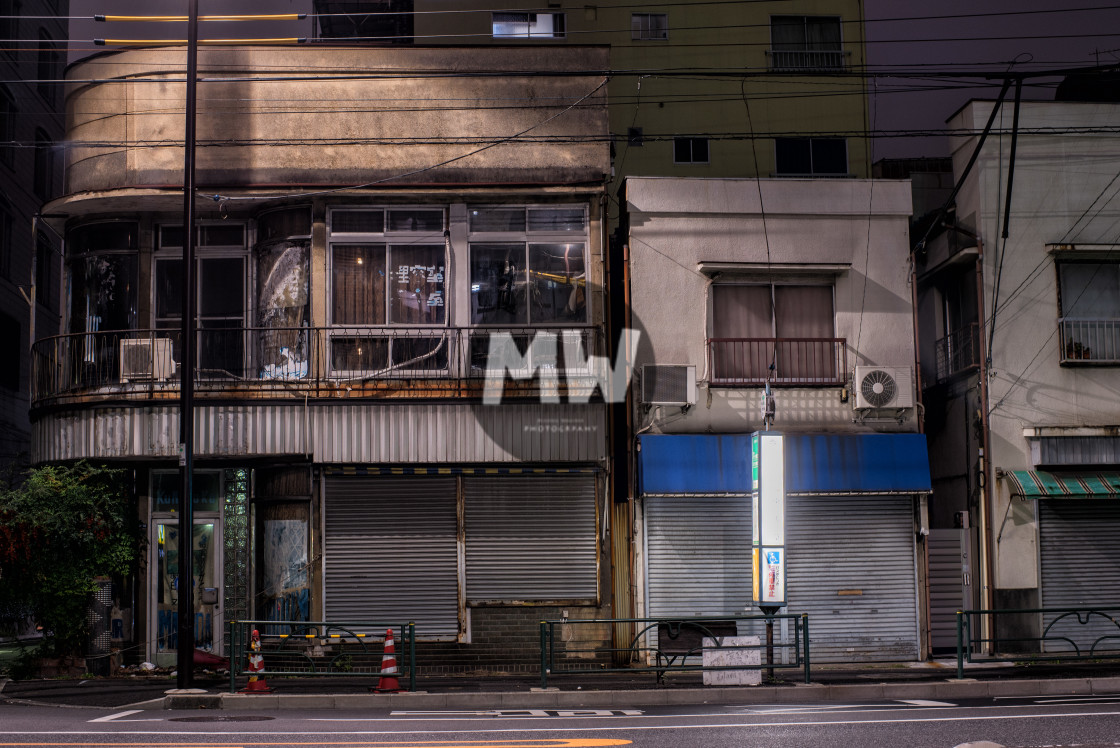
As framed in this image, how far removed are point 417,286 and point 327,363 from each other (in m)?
2.11

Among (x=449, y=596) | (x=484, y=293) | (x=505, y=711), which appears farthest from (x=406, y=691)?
(x=484, y=293)

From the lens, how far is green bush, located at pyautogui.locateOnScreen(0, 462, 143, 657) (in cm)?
1916

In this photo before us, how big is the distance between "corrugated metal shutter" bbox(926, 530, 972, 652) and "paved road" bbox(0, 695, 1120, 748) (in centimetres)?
594

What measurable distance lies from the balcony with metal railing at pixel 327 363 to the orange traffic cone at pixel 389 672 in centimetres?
504

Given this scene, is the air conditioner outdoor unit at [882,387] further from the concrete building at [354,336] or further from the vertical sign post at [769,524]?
the concrete building at [354,336]

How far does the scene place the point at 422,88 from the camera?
21266mm

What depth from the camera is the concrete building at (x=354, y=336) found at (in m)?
20.3

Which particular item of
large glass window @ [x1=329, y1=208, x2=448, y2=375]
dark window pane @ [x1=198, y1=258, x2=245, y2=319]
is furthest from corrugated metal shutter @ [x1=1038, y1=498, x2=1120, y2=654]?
dark window pane @ [x1=198, y1=258, x2=245, y2=319]

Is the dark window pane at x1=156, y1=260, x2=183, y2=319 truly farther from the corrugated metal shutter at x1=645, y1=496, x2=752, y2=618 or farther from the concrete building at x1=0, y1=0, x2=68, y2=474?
the concrete building at x1=0, y1=0, x2=68, y2=474

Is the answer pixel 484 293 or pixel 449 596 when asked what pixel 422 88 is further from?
pixel 449 596

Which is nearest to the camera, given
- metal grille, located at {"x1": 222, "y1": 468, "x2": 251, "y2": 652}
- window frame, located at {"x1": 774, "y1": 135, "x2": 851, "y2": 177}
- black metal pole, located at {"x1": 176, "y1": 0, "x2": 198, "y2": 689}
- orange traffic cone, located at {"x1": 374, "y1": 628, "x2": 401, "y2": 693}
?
orange traffic cone, located at {"x1": 374, "y1": 628, "x2": 401, "y2": 693}

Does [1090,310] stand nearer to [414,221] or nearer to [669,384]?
Result: [669,384]

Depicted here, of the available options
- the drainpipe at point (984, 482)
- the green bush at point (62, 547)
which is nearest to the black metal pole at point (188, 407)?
the green bush at point (62, 547)

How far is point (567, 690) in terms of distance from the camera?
659 inches
